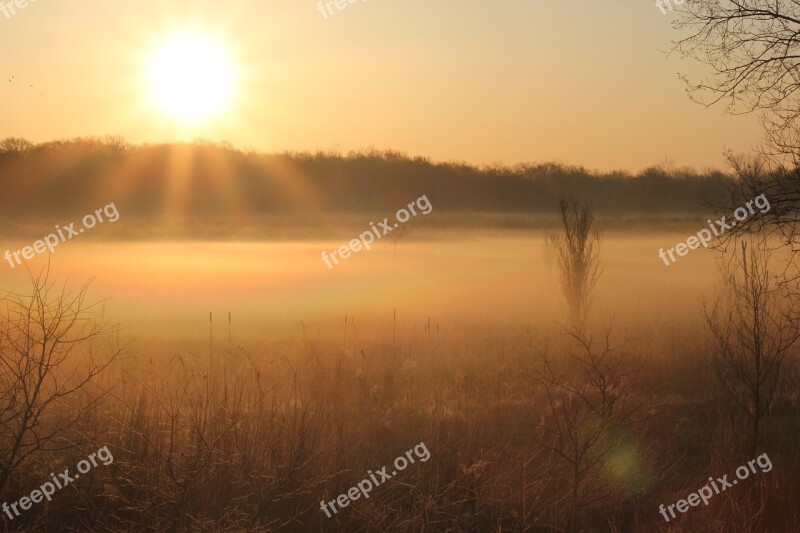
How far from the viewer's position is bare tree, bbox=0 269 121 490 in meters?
7.05

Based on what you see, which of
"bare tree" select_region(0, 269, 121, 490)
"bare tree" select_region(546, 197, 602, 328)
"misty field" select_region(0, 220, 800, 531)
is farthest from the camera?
"bare tree" select_region(546, 197, 602, 328)

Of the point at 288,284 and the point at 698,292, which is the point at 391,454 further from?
the point at 288,284

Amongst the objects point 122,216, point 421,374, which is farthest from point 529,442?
point 122,216

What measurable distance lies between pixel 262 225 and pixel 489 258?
2651cm

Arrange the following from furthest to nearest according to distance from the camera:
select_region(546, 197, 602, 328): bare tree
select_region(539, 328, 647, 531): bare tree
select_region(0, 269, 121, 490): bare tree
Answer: select_region(546, 197, 602, 328): bare tree < select_region(539, 328, 647, 531): bare tree < select_region(0, 269, 121, 490): bare tree

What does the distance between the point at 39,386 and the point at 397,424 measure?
5.02m

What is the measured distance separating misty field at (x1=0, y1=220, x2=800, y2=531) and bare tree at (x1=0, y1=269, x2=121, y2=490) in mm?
192

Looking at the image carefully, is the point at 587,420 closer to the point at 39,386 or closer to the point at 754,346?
the point at 754,346

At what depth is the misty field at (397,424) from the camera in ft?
27.4

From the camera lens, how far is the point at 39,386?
756 cm

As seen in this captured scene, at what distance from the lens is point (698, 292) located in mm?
27875

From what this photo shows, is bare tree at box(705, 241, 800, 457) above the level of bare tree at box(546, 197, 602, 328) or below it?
below

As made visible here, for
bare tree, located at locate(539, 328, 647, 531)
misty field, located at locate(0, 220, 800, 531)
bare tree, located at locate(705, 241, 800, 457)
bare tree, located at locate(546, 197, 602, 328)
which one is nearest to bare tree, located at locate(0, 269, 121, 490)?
misty field, located at locate(0, 220, 800, 531)

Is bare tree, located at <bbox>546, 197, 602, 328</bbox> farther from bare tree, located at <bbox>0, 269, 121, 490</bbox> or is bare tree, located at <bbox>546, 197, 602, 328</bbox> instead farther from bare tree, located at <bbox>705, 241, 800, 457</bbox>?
bare tree, located at <bbox>0, 269, 121, 490</bbox>
